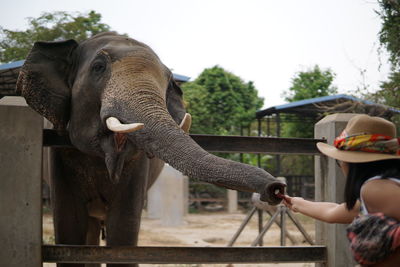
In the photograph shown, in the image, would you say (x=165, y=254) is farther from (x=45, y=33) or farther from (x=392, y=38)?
(x=45, y=33)

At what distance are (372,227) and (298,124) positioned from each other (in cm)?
2477

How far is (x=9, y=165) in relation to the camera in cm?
381

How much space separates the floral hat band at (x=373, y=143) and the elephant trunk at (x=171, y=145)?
41 centimetres

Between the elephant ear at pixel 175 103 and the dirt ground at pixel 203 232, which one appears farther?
the dirt ground at pixel 203 232

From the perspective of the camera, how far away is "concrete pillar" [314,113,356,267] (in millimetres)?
4277

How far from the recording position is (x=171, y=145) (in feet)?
11.6

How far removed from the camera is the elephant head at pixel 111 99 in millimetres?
3643

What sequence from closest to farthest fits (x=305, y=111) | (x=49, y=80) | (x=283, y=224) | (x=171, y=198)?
1. (x=49, y=80)
2. (x=283, y=224)
3. (x=171, y=198)
4. (x=305, y=111)

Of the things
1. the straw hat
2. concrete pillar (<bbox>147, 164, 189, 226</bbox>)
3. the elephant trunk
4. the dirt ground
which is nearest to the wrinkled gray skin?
the elephant trunk

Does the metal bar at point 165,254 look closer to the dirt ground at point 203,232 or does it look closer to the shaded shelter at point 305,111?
the dirt ground at point 203,232

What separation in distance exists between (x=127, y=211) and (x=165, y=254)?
84 cm

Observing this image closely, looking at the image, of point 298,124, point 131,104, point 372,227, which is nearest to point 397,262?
point 372,227

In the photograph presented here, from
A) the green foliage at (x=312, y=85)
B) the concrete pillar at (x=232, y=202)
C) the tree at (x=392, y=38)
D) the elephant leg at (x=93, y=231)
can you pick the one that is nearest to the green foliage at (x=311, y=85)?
the green foliage at (x=312, y=85)

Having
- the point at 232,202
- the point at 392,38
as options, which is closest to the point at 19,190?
the point at 392,38
